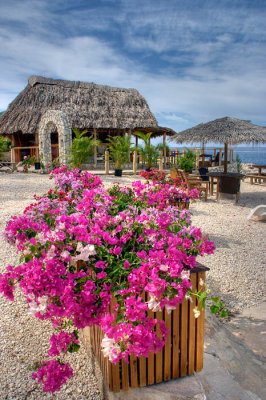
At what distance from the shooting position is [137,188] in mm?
4000

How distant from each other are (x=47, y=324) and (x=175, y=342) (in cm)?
154

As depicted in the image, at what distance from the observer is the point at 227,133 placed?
34.8 feet

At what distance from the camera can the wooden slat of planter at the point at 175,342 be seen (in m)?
2.11

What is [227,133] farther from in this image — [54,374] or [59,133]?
[54,374]

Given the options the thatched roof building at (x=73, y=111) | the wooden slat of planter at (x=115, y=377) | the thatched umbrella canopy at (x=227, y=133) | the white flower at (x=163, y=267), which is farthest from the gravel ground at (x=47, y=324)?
the thatched roof building at (x=73, y=111)

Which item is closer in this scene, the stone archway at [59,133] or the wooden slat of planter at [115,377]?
the wooden slat of planter at [115,377]

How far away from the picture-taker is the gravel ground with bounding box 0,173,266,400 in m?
2.38

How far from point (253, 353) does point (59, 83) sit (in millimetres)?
19859

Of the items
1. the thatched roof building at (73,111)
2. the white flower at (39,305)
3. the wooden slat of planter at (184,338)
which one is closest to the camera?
the white flower at (39,305)

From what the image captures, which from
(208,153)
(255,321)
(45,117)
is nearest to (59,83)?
(45,117)

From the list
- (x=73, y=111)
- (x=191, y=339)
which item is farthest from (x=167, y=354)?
(x=73, y=111)

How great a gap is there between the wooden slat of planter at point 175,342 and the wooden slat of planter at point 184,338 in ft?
0.08

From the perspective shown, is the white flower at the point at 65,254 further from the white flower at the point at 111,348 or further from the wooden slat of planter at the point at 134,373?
the wooden slat of planter at the point at 134,373

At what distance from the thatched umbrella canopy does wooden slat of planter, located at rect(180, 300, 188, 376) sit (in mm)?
9297
